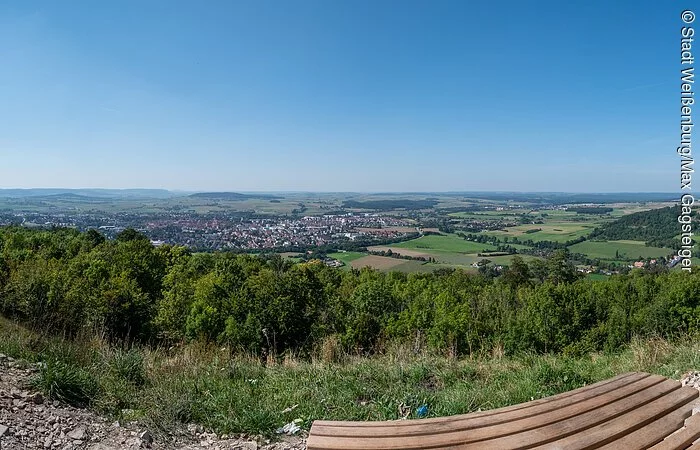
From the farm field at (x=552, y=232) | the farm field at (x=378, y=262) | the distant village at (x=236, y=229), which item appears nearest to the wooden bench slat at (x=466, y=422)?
the farm field at (x=378, y=262)

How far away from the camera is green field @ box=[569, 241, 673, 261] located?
Answer: 47.3m

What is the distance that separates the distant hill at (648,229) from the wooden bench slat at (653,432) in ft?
180

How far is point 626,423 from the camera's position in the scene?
2.58m

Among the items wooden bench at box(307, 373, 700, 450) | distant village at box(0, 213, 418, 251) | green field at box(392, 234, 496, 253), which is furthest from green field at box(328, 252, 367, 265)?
wooden bench at box(307, 373, 700, 450)

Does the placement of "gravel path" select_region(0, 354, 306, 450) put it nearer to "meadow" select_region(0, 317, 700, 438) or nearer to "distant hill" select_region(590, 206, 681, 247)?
"meadow" select_region(0, 317, 700, 438)

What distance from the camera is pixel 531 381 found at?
4164mm

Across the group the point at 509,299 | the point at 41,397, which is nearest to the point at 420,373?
the point at 41,397

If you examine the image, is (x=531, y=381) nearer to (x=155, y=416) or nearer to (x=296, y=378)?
(x=296, y=378)

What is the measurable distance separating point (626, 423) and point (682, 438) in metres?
0.29

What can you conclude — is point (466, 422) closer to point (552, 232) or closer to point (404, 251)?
point (404, 251)

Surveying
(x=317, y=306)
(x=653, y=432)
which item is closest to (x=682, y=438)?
Answer: (x=653, y=432)

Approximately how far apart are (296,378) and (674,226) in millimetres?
62564

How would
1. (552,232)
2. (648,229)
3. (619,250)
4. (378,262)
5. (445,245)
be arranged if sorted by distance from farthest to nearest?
(552,232) < (445,245) < (648,229) < (619,250) < (378,262)

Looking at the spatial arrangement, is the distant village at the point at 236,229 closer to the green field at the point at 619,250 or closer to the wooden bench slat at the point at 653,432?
the green field at the point at 619,250
